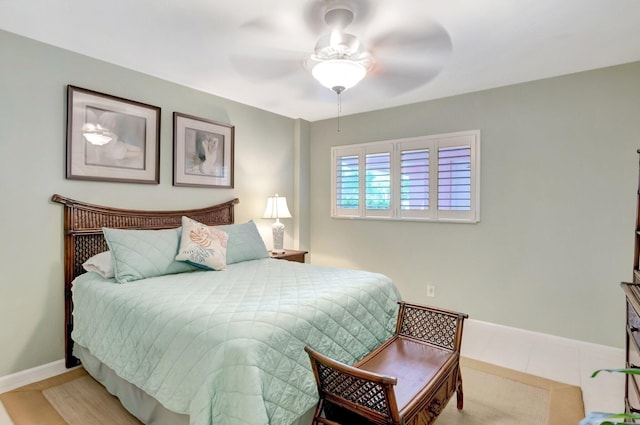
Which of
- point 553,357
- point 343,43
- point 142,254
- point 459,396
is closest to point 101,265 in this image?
point 142,254

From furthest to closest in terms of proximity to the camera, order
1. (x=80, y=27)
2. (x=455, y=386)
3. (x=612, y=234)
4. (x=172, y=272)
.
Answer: (x=612, y=234) → (x=172, y=272) → (x=80, y=27) → (x=455, y=386)

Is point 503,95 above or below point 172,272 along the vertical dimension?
above

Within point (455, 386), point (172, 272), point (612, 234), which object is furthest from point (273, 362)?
point (612, 234)

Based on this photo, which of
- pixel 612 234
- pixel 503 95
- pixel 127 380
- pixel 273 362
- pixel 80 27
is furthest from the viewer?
pixel 503 95

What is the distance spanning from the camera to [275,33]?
7.36 feet

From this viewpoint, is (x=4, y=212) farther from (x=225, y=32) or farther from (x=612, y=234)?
(x=612, y=234)

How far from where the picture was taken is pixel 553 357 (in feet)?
8.95

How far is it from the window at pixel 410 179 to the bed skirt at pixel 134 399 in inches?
99.0

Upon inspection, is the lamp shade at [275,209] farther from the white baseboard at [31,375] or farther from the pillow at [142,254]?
the white baseboard at [31,375]

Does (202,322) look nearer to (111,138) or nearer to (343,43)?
(343,43)

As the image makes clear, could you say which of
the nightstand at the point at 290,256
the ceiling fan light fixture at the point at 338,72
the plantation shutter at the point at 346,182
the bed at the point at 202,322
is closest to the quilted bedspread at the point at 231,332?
the bed at the point at 202,322

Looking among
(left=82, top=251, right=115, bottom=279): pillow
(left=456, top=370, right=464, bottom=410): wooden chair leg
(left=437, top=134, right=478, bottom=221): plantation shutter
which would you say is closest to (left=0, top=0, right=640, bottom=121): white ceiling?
(left=437, top=134, right=478, bottom=221): plantation shutter

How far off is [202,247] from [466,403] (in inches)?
82.2

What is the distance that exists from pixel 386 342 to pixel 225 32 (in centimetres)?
222
